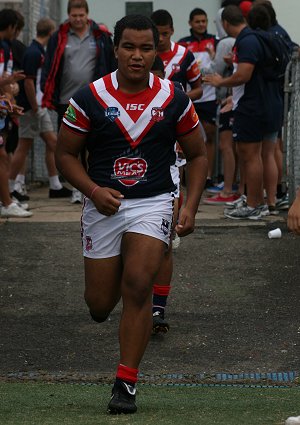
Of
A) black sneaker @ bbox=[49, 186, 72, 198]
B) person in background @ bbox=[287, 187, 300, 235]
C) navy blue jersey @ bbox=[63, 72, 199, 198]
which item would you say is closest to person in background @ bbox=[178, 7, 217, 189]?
black sneaker @ bbox=[49, 186, 72, 198]

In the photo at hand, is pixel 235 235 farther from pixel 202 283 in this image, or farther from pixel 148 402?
Answer: pixel 148 402

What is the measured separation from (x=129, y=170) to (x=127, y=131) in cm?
20

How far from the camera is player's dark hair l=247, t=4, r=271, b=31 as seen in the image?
11898mm

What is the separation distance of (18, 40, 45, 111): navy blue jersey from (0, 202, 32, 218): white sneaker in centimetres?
194

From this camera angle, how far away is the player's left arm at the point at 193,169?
6375mm

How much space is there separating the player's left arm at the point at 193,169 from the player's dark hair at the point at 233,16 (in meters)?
6.41

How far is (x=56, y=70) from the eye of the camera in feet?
42.3

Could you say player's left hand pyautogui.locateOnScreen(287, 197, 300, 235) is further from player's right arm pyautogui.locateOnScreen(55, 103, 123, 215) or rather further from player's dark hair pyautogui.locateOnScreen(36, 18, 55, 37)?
player's dark hair pyautogui.locateOnScreen(36, 18, 55, 37)

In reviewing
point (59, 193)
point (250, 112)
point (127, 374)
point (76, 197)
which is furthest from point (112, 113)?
point (59, 193)

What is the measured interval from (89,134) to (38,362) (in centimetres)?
202

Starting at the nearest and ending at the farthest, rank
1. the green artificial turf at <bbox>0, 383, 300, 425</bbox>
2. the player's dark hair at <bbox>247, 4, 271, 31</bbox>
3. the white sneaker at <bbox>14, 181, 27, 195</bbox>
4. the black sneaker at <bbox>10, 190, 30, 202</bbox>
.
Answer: the green artificial turf at <bbox>0, 383, 300, 425</bbox> < the player's dark hair at <bbox>247, 4, 271, 31</bbox> < the black sneaker at <bbox>10, 190, 30, 202</bbox> < the white sneaker at <bbox>14, 181, 27, 195</bbox>

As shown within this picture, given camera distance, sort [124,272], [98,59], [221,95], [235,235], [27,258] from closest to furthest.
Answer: [124,272], [27,258], [235,235], [98,59], [221,95]

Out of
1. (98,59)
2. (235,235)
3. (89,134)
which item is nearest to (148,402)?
(89,134)

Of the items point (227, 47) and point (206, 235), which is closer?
point (206, 235)
